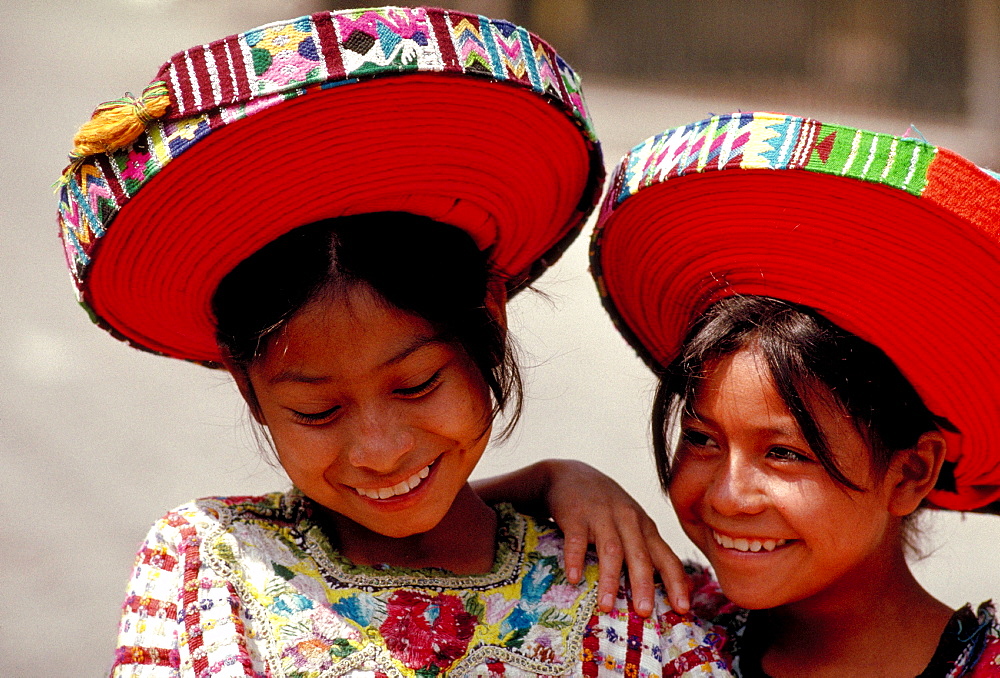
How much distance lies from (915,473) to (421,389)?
0.68 metres

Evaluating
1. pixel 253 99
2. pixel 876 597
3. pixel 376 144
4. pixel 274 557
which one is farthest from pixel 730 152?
pixel 274 557

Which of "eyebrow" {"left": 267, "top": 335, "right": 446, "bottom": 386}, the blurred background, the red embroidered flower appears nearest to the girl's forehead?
"eyebrow" {"left": 267, "top": 335, "right": 446, "bottom": 386}

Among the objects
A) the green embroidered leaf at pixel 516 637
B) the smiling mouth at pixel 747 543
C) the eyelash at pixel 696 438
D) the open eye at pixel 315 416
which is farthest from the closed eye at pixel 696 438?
the open eye at pixel 315 416

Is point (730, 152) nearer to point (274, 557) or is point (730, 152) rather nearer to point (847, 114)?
point (274, 557)

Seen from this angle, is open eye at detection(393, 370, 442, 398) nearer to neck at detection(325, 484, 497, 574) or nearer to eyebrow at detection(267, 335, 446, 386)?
eyebrow at detection(267, 335, 446, 386)

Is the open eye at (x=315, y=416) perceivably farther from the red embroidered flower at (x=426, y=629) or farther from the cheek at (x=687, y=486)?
the cheek at (x=687, y=486)

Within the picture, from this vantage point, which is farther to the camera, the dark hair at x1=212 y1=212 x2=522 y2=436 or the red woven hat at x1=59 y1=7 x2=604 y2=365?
the dark hair at x1=212 y1=212 x2=522 y2=436

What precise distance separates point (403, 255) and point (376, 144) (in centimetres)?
20

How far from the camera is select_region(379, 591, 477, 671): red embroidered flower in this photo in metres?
1.54

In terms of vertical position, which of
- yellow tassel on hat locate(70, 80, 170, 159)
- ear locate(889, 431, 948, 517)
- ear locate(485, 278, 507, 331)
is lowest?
ear locate(889, 431, 948, 517)

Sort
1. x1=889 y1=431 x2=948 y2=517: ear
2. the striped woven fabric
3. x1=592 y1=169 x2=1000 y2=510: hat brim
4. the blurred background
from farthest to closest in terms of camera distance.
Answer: the blurred background < x1=889 y1=431 x2=948 y2=517: ear < x1=592 y1=169 x2=1000 y2=510: hat brim < the striped woven fabric

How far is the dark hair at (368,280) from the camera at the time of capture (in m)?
1.53

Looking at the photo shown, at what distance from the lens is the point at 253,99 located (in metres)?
1.29

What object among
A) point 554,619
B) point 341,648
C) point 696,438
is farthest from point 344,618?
point 696,438
